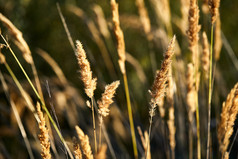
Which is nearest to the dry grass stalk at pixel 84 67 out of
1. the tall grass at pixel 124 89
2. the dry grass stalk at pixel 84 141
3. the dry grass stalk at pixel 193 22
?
the tall grass at pixel 124 89

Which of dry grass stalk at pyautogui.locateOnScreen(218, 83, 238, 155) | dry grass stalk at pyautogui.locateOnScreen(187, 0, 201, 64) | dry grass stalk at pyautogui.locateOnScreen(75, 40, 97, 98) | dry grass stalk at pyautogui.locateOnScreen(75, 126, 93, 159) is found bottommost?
dry grass stalk at pyautogui.locateOnScreen(75, 126, 93, 159)

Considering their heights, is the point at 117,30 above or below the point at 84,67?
above

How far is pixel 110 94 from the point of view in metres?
0.84

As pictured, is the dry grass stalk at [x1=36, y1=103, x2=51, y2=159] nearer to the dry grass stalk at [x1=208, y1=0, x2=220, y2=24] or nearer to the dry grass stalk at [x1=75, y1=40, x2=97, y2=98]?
the dry grass stalk at [x1=75, y1=40, x2=97, y2=98]

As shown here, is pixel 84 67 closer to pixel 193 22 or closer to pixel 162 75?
pixel 162 75

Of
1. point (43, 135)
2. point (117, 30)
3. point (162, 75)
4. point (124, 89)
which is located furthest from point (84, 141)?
point (124, 89)

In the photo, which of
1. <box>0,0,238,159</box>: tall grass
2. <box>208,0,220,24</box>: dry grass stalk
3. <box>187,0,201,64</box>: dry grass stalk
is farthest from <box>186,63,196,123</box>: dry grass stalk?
<box>208,0,220,24</box>: dry grass stalk

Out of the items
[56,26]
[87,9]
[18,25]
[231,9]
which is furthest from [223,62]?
[18,25]

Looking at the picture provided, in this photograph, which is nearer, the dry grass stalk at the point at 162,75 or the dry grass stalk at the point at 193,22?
the dry grass stalk at the point at 162,75

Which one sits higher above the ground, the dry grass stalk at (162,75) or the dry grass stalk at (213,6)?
the dry grass stalk at (213,6)

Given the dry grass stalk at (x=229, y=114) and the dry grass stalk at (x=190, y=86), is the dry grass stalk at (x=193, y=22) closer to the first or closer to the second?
the dry grass stalk at (x=190, y=86)

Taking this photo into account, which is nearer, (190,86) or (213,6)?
(213,6)

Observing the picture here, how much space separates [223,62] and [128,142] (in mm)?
1561

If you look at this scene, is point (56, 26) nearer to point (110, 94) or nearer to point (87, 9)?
point (87, 9)
